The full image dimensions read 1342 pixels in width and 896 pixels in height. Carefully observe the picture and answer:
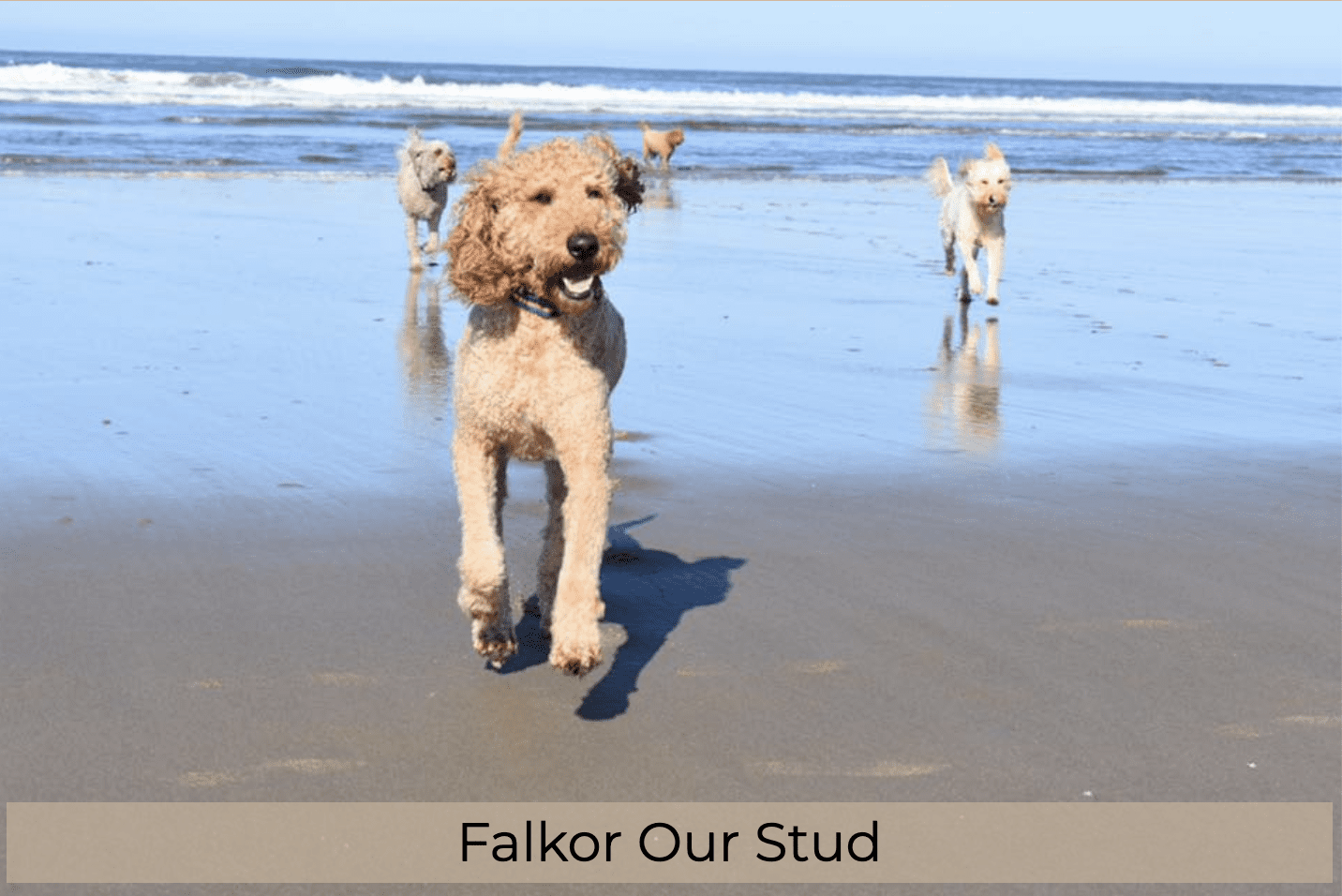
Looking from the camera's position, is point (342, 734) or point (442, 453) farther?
point (442, 453)

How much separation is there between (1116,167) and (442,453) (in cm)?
2333

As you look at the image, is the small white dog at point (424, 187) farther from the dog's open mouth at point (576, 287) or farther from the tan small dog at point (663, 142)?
the tan small dog at point (663, 142)

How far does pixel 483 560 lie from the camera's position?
4.12 metres

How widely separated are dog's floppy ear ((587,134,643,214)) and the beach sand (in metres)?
1.17

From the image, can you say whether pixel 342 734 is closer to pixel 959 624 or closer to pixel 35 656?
pixel 35 656

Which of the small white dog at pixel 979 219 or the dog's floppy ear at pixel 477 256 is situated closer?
the dog's floppy ear at pixel 477 256

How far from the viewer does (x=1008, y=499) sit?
6.20m

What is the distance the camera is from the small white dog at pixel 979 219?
11594 mm

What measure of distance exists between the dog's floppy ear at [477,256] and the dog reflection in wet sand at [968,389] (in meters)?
3.38

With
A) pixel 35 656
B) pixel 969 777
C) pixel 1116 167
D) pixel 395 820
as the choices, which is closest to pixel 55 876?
pixel 395 820

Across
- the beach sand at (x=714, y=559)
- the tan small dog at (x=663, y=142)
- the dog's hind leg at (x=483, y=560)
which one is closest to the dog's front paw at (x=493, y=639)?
the dog's hind leg at (x=483, y=560)
